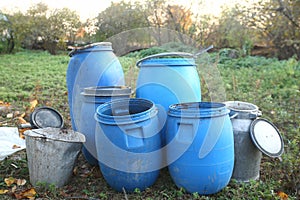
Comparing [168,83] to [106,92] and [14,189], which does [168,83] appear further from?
[14,189]

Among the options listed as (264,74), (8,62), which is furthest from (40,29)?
(264,74)

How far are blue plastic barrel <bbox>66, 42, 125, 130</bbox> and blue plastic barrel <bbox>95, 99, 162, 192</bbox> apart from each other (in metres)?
0.50

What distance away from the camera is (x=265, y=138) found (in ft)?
6.89

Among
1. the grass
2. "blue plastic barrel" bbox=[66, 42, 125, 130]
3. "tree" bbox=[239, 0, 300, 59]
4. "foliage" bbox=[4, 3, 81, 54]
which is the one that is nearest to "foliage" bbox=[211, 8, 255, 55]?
"tree" bbox=[239, 0, 300, 59]

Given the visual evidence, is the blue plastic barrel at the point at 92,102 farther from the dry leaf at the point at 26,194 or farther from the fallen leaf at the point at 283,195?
the fallen leaf at the point at 283,195

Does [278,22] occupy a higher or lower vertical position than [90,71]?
higher

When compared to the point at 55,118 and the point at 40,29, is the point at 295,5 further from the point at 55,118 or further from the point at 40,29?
the point at 40,29

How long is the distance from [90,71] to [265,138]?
55.3 inches

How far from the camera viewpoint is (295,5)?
21.7 ft

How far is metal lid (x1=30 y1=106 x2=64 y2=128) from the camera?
2878 millimetres

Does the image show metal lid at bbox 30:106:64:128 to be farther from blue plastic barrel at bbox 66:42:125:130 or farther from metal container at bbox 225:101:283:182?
metal container at bbox 225:101:283:182

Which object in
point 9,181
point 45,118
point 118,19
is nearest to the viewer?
point 9,181

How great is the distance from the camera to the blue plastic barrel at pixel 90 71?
2.45 m

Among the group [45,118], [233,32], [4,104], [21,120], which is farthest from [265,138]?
[233,32]
